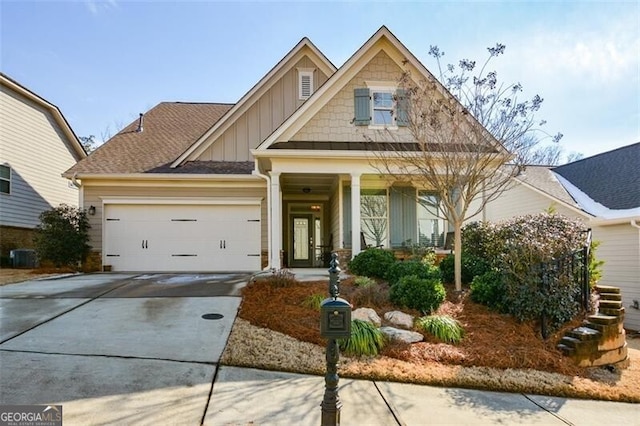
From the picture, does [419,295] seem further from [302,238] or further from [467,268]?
[302,238]

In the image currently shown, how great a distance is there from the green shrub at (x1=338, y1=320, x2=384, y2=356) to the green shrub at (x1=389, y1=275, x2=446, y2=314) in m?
1.34

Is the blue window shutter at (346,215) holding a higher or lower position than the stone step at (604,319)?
higher

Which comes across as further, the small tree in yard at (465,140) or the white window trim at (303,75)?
the white window trim at (303,75)

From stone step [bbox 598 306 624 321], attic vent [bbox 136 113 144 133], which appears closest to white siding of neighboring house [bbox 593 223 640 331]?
stone step [bbox 598 306 624 321]

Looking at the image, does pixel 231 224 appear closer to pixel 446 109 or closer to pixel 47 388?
pixel 446 109

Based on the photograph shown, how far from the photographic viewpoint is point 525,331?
6.21 m

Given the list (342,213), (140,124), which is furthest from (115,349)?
(140,124)

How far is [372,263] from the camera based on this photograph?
903 cm

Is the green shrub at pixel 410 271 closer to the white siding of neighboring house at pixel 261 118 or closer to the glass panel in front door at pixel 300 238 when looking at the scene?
the glass panel in front door at pixel 300 238

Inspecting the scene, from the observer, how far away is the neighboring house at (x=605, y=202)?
39.9 ft

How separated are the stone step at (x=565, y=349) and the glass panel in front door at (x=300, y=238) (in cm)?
981

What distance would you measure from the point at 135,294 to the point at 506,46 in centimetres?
879

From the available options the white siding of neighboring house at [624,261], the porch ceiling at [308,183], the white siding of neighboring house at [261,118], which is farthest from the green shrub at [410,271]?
the white siding of neighboring house at [624,261]

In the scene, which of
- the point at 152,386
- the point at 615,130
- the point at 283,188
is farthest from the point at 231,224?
the point at 615,130
